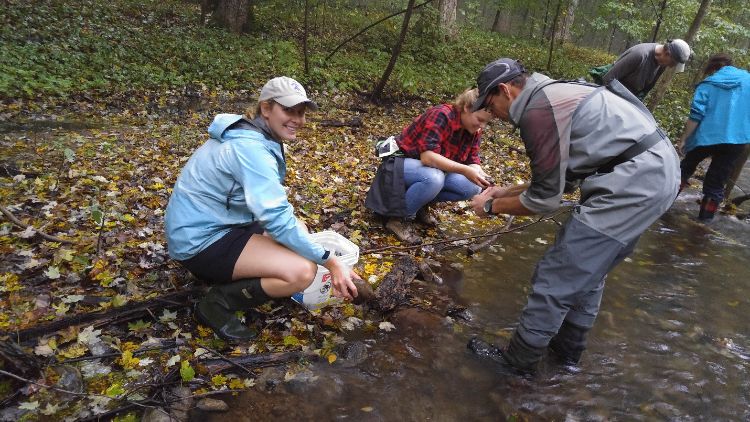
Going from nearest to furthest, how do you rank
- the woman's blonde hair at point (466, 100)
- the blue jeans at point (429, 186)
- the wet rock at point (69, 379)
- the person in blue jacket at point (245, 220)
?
the wet rock at point (69, 379) < the person in blue jacket at point (245, 220) < the woman's blonde hair at point (466, 100) < the blue jeans at point (429, 186)

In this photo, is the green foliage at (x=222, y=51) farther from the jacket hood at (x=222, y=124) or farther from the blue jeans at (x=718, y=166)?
the jacket hood at (x=222, y=124)

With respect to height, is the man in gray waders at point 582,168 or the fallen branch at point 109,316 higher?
the man in gray waders at point 582,168

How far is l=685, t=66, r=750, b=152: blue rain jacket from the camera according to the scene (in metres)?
6.05

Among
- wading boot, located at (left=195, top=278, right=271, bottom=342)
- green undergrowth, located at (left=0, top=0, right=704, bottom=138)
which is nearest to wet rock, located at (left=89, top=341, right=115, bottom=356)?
wading boot, located at (left=195, top=278, right=271, bottom=342)

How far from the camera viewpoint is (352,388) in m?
2.90

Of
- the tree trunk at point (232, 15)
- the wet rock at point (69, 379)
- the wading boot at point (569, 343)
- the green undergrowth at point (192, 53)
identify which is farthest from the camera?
the tree trunk at point (232, 15)

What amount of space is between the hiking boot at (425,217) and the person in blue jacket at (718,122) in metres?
4.02

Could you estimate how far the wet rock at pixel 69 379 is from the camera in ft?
8.30

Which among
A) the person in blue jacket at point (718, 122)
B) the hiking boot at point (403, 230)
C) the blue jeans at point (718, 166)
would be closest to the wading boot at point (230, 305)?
the hiking boot at point (403, 230)

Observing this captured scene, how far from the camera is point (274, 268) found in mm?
2932

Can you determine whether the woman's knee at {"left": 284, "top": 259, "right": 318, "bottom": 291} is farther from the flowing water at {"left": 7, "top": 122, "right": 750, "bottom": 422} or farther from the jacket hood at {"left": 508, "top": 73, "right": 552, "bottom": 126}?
the jacket hood at {"left": 508, "top": 73, "right": 552, "bottom": 126}

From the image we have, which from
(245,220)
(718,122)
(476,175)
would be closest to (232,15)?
(476,175)

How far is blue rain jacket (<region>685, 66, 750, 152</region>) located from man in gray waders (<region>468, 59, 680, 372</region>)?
14.7 ft

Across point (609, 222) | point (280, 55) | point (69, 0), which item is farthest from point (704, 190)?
point (69, 0)
